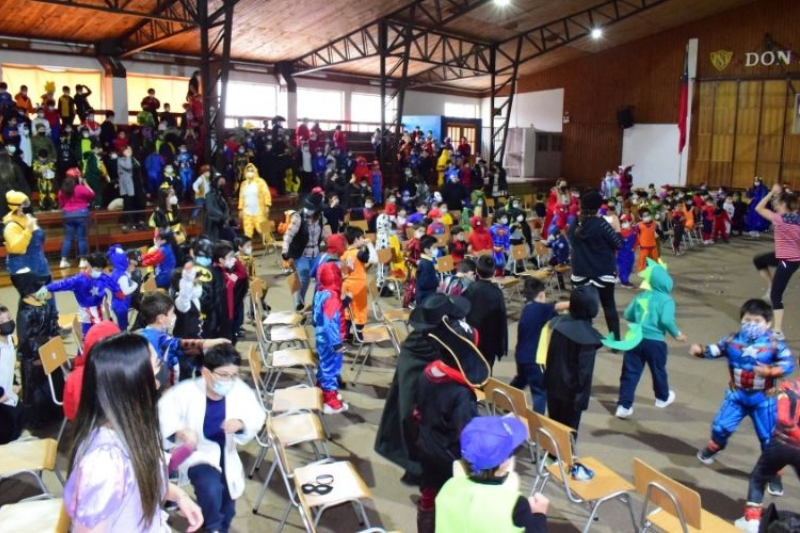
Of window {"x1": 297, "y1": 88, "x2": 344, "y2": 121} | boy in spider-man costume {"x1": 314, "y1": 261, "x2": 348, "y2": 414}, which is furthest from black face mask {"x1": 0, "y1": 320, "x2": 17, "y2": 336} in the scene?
window {"x1": 297, "y1": 88, "x2": 344, "y2": 121}

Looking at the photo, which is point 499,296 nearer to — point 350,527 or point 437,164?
point 350,527

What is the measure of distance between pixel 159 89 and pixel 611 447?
15404mm

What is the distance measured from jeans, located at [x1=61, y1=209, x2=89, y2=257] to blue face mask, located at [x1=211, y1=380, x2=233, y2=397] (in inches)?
321

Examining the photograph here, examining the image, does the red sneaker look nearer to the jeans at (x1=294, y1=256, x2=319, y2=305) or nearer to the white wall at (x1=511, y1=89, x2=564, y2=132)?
the jeans at (x1=294, y1=256, x2=319, y2=305)

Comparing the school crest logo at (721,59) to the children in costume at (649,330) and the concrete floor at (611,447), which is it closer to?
the concrete floor at (611,447)

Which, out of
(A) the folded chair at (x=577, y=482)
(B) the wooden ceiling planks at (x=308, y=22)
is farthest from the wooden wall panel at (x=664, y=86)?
(A) the folded chair at (x=577, y=482)

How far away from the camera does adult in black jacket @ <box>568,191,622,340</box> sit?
6574 millimetres

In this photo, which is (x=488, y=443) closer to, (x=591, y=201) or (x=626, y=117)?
(x=591, y=201)

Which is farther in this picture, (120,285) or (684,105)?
(684,105)

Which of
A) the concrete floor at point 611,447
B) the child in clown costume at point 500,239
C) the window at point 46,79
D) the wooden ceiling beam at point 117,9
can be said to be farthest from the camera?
the window at point 46,79

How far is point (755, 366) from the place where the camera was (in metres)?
4.20

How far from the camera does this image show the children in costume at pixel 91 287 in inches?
229

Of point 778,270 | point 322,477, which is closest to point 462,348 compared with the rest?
point 322,477

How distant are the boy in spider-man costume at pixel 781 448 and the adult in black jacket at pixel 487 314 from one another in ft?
6.64
